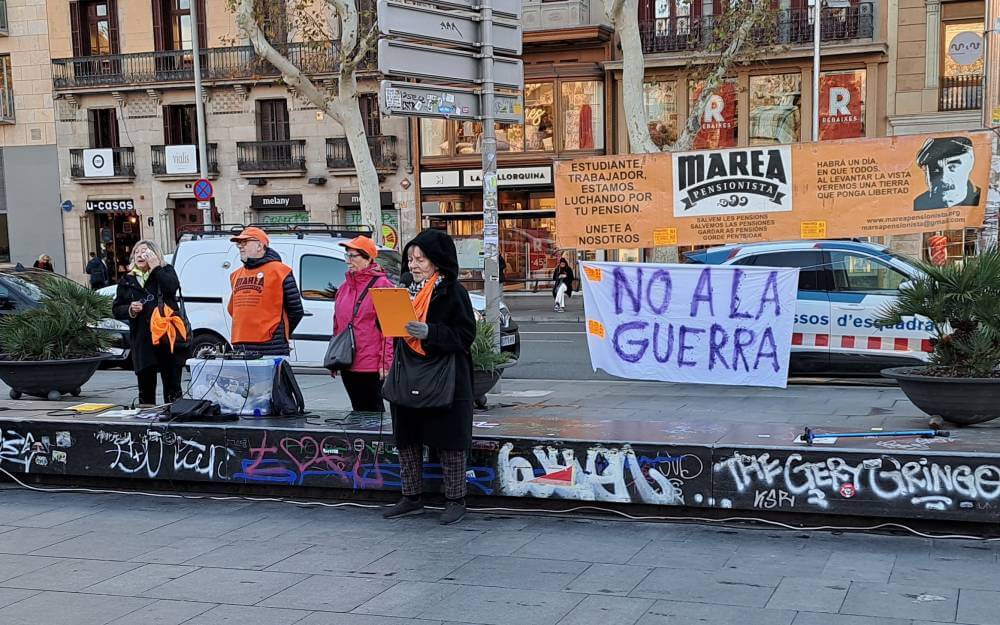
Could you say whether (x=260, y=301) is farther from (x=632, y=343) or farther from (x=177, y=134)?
(x=177, y=134)

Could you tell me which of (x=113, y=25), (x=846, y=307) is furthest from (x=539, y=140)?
(x=846, y=307)

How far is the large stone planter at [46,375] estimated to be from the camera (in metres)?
9.66

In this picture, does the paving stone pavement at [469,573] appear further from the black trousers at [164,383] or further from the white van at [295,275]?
the white van at [295,275]

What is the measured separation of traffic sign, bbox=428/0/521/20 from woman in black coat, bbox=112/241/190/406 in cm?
363

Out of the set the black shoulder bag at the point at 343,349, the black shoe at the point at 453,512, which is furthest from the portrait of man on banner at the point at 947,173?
the black shoe at the point at 453,512

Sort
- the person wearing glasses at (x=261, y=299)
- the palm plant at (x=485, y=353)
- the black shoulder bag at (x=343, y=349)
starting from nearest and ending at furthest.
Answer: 1. the black shoulder bag at (x=343, y=349)
2. the person wearing glasses at (x=261, y=299)
3. the palm plant at (x=485, y=353)

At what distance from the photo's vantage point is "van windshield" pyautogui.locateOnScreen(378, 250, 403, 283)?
13605 mm

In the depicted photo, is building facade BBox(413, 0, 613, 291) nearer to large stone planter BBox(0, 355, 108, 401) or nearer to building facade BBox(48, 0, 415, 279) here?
building facade BBox(48, 0, 415, 279)

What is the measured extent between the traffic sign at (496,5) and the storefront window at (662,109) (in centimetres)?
2147

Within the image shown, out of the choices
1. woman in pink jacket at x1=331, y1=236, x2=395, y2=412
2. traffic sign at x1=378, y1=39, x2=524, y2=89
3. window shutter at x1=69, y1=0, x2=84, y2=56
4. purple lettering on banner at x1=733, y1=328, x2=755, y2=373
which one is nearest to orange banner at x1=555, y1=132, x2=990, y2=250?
purple lettering on banner at x1=733, y1=328, x2=755, y2=373

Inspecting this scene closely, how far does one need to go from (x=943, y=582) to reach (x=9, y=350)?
8572mm

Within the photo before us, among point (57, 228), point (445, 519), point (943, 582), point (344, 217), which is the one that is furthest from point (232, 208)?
point (943, 582)

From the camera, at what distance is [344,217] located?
3478 centimetres

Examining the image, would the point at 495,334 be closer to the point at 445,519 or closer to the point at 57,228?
the point at 445,519
